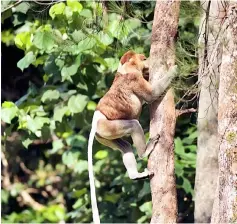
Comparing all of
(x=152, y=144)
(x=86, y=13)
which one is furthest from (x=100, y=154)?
(x=152, y=144)

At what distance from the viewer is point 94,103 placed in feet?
25.9

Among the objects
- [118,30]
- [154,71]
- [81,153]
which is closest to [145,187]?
[81,153]

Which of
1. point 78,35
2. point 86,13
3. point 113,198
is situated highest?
point 86,13

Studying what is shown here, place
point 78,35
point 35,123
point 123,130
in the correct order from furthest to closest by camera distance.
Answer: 1. point 35,123
2. point 78,35
3. point 123,130

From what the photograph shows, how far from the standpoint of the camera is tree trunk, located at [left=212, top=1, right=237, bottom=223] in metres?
4.72

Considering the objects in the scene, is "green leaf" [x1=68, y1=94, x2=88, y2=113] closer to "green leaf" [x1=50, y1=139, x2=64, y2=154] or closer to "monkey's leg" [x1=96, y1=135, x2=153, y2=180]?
"green leaf" [x1=50, y1=139, x2=64, y2=154]

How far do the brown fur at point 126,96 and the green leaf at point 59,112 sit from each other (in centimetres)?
212

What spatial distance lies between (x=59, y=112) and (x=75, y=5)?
4.03 feet

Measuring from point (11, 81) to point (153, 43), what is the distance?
5.71 m

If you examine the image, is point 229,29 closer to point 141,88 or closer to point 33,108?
point 141,88

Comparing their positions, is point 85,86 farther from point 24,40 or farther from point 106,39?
point 106,39

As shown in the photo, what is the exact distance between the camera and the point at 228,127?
4.77 meters

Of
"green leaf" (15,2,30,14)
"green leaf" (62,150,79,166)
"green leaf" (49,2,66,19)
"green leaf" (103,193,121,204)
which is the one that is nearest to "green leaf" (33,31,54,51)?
"green leaf" (49,2,66,19)

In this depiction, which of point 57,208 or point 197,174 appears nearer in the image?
point 197,174
